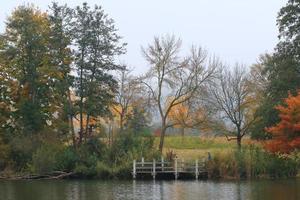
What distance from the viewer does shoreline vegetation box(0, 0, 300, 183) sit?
153ft

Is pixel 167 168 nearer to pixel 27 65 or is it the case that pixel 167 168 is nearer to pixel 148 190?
pixel 148 190

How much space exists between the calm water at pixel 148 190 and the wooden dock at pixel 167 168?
2.94 m

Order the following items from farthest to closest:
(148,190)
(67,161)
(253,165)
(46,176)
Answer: (67,161)
(46,176)
(253,165)
(148,190)

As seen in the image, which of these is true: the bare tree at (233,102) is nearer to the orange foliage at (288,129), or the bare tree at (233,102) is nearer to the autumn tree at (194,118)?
the autumn tree at (194,118)

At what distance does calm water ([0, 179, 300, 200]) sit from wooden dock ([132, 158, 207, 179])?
2.94 m

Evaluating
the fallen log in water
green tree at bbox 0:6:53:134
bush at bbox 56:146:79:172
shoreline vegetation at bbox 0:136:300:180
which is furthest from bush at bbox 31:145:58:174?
green tree at bbox 0:6:53:134

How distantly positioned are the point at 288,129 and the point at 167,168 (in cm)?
1082

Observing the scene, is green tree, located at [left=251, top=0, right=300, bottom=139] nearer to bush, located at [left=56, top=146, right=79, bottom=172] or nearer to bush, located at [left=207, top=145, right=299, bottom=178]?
bush, located at [left=207, top=145, right=299, bottom=178]

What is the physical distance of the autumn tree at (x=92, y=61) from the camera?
177 feet

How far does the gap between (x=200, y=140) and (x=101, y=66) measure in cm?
2513

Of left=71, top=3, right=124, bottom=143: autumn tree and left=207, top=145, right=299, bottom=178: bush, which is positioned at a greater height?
left=71, top=3, right=124, bottom=143: autumn tree

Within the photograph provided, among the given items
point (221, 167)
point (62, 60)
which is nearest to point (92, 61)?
point (62, 60)

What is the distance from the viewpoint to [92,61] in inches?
2149

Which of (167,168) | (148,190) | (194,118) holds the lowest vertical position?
(148,190)
